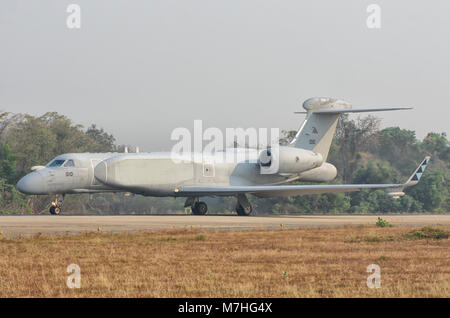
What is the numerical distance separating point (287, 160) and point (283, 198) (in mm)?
19398

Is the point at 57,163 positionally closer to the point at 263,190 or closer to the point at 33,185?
the point at 33,185

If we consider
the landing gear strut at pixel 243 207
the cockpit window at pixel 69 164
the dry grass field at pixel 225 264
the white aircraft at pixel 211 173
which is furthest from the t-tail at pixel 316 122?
the dry grass field at pixel 225 264

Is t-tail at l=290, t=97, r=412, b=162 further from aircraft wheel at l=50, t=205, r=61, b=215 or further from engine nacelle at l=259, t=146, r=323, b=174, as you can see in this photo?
aircraft wheel at l=50, t=205, r=61, b=215

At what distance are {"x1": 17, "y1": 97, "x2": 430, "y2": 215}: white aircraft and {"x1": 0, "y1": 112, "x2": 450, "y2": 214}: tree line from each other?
22.3 feet

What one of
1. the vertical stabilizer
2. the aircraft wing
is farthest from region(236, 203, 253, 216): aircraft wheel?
the vertical stabilizer

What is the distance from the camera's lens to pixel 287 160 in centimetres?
4106

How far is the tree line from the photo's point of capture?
52719mm

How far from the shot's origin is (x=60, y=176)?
121ft

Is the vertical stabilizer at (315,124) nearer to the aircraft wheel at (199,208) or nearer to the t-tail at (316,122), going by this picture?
the t-tail at (316,122)

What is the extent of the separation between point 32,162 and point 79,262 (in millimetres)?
45236

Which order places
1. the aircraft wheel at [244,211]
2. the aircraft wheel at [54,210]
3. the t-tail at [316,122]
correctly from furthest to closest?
the t-tail at [316,122] → the aircraft wheel at [244,211] → the aircraft wheel at [54,210]

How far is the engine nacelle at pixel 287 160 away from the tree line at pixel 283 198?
701cm

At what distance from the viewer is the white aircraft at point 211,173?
122 feet
